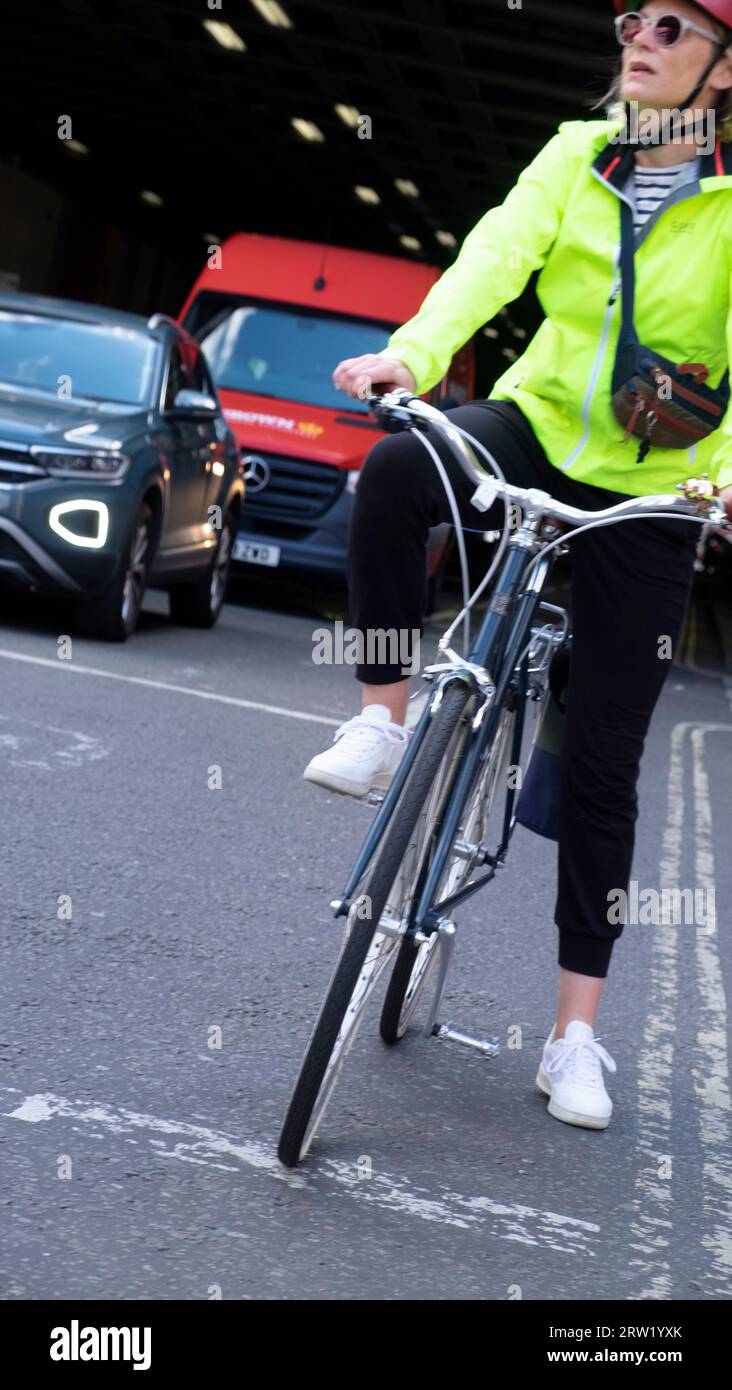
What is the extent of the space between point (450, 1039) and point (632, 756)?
25.9 inches

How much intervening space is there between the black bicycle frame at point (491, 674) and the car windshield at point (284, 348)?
11.3 meters

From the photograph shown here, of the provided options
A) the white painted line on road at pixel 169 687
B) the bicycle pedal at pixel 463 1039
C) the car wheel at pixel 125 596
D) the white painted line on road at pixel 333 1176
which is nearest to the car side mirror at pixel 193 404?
the car wheel at pixel 125 596

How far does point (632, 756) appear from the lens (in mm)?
4246

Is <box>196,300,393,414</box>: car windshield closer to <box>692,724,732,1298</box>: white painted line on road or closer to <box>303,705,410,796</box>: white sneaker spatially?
<box>692,724,732,1298</box>: white painted line on road

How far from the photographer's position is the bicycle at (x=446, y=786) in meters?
3.49

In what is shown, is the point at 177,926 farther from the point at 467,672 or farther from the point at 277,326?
the point at 277,326

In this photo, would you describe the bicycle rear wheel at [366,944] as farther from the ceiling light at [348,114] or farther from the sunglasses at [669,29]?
the ceiling light at [348,114]

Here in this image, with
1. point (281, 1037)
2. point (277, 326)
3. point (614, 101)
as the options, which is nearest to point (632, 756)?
point (281, 1037)

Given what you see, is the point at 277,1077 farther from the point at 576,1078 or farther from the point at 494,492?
the point at 494,492

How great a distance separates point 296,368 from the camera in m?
15.3

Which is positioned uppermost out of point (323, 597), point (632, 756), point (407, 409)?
point (407, 409)

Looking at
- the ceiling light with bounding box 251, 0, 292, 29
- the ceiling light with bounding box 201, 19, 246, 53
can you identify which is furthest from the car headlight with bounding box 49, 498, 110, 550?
the ceiling light with bounding box 201, 19, 246, 53

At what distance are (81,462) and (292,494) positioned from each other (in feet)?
15.4

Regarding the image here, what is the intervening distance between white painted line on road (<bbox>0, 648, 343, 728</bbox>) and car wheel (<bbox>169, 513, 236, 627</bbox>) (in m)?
2.89
